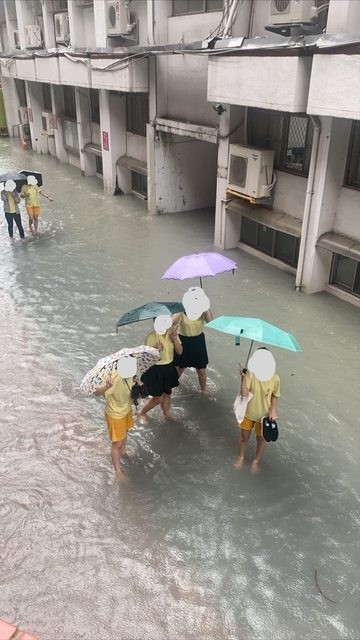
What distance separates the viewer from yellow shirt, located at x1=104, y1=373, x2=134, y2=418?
14.4 feet

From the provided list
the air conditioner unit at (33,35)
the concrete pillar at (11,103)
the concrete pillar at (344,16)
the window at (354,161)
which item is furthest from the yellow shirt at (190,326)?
the concrete pillar at (11,103)

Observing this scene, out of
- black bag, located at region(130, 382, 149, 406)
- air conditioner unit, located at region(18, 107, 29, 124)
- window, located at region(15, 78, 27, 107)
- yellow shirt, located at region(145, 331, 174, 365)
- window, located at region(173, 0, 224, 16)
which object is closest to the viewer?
black bag, located at region(130, 382, 149, 406)

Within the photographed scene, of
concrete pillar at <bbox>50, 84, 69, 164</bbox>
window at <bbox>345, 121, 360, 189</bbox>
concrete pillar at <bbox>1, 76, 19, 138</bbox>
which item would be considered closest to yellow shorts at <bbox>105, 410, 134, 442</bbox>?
window at <bbox>345, 121, 360, 189</bbox>

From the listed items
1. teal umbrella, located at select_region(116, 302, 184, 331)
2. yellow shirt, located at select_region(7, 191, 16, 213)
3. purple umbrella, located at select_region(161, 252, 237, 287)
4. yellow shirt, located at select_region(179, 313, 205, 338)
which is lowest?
yellow shirt, located at select_region(7, 191, 16, 213)

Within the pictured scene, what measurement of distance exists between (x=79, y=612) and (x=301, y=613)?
5.52 ft

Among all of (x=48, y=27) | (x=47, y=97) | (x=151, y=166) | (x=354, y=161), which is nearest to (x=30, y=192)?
(x=151, y=166)

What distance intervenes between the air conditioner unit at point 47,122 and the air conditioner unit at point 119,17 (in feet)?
28.9

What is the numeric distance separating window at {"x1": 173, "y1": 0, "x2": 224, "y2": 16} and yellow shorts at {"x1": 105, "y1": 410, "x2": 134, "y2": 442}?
901 centimetres

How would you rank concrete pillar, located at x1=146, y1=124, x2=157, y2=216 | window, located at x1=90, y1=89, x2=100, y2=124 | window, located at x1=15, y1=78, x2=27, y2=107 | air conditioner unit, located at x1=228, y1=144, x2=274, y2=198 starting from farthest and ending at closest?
window, located at x1=15, y1=78, x2=27, y2=107 → window, located at x1=90, y1=89, x2=100, y2=124 → concrete pillar, located at x1=146, y1=124, x2=157, y2=216 → air conditioner unit, located at x1=228, y1=144, x2=274, y2=198

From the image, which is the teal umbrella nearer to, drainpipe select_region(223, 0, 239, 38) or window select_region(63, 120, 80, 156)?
drainpipe select_region(223, 0, 239, 38)

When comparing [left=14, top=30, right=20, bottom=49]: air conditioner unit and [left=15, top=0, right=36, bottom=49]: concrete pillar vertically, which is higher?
[left=15, top=0, right=36, bottom=49]: concrete pillar

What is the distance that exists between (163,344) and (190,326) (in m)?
0.54

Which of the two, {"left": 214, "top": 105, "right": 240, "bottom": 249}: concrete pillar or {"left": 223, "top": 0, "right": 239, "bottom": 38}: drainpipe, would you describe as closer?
A: {"left": 223, "top": 0, "right": 239, "bottom": 38}: drainpipe

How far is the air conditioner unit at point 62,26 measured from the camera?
17344mm
